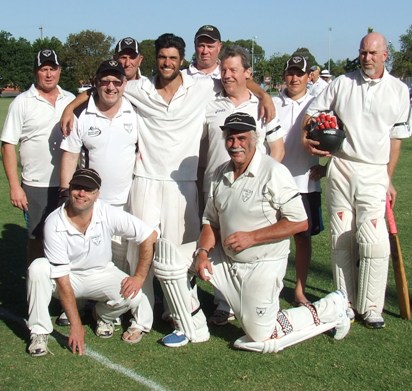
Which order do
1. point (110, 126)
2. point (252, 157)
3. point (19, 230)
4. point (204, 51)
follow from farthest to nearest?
point (19, 230)
point (204, 51)
point (110, 126)
point (252, 157)

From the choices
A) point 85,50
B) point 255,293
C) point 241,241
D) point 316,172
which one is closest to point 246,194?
point 241,241

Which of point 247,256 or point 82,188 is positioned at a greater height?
point 82,188

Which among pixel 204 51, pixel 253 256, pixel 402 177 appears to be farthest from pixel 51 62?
pixel 402 177

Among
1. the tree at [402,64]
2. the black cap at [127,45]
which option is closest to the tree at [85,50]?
the tree at [402,64]

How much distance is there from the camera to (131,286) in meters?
4.95

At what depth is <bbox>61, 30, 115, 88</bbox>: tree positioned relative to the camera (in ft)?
242

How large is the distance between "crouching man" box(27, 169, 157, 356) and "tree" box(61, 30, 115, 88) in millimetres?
69534

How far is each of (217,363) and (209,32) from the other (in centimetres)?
294

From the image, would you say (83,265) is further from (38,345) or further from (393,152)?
(393,152)

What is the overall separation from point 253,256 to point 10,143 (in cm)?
228

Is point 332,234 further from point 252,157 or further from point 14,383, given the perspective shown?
point 14,383

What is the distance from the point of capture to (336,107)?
529 cm

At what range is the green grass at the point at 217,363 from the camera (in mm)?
4246

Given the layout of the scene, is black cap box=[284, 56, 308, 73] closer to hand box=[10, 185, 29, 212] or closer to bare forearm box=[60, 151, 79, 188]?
bare forearm box=[60, 151, 79, 188]
